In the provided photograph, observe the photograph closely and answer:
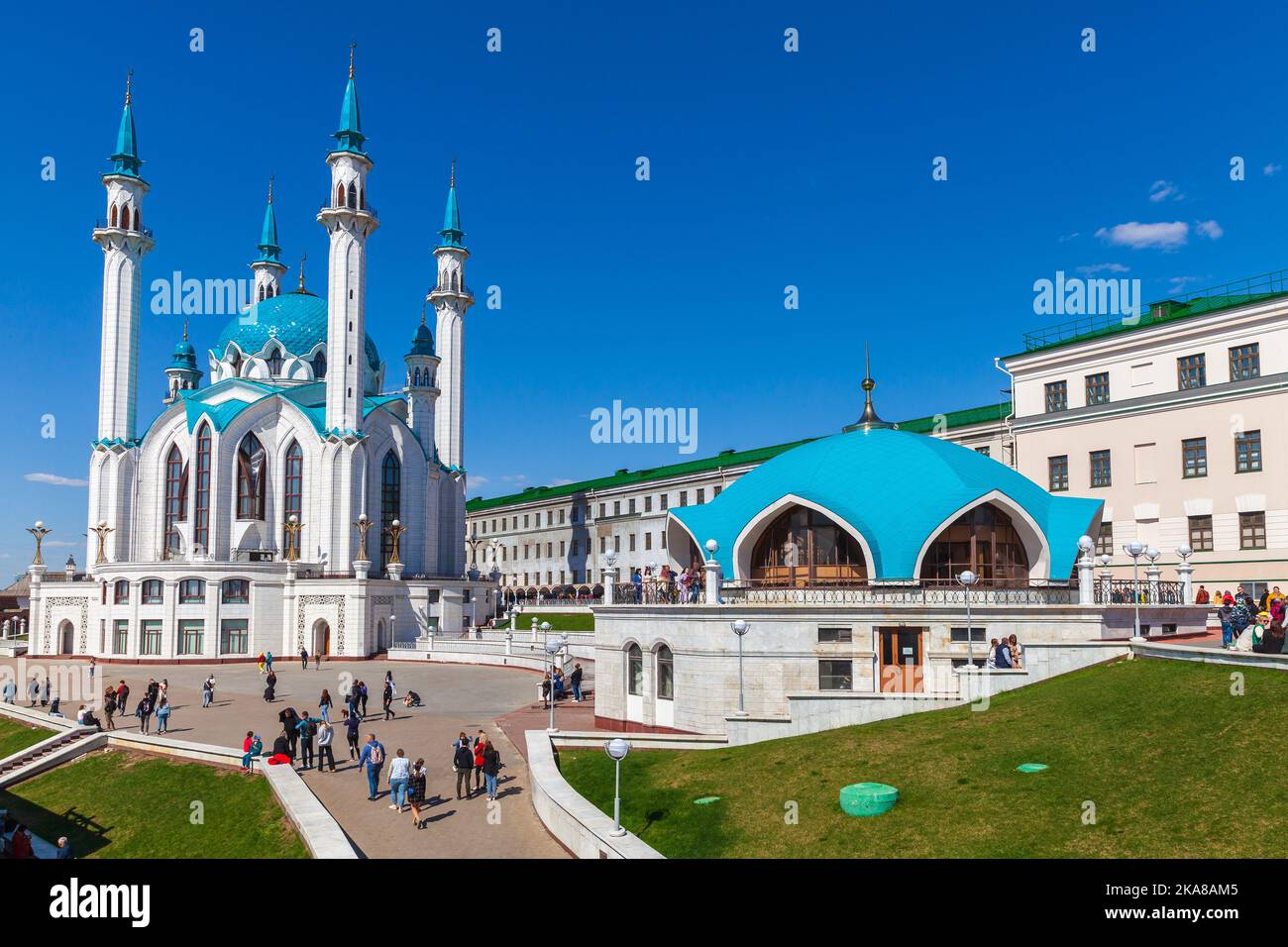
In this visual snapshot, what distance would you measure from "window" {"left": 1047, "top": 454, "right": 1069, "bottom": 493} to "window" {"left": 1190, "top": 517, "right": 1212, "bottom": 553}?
5459 millimetres

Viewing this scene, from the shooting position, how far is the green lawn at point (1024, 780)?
479 inches

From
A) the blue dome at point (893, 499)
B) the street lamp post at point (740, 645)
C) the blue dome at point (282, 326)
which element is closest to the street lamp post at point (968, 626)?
the blue dome at point (893, 499)

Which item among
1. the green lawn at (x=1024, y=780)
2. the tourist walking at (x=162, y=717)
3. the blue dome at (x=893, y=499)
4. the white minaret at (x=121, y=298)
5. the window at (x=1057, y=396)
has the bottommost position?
the tourist walking at (x=162, y=717)

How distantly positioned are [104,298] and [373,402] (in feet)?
55.2

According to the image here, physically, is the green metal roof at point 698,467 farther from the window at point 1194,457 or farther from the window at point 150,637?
the window at point 150,637

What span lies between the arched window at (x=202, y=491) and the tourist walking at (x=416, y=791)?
45178mm

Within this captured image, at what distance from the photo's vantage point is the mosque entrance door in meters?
22.8

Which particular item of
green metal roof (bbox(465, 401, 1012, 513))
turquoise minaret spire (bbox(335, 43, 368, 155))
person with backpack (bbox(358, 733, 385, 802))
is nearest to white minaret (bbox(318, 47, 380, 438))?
turquoise minaret spire (bbox(335, 43, 368, 155))

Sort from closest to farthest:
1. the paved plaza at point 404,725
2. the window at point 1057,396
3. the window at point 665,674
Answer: the paved plaza at point 404,725, the window at point 665,674, the window at point 1057,396

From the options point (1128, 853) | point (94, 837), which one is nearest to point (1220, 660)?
point (1128, 853)

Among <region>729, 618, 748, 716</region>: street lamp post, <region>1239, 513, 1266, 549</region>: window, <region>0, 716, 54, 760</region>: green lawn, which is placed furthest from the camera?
<region>1239, 513, 1266, 549</region>: window

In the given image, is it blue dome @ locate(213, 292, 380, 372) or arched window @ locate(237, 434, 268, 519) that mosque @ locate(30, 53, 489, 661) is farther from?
blue dome @ locate(213, 292, 380, 372)
